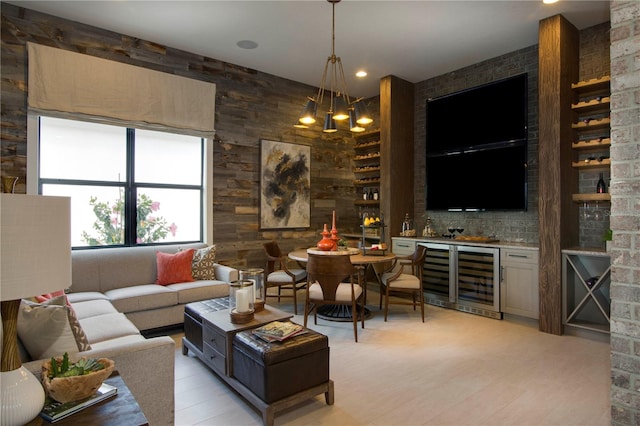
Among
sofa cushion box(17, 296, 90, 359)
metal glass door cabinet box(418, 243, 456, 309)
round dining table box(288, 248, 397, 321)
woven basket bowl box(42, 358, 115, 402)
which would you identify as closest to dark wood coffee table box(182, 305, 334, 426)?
sofa cushion box(17, 296, 90, 359)

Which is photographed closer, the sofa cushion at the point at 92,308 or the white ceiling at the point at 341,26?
the sofa cushion at the point at 92,308

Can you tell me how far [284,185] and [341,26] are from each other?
7.86 feet

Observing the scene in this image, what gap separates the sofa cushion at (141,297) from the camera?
3.46m

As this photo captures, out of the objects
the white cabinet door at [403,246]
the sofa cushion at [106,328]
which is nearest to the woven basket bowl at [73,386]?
the sofa cushion at [106,328]

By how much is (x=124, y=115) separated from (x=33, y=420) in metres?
3.65

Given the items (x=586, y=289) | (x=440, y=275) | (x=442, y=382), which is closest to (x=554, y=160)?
(x=586, y=289)

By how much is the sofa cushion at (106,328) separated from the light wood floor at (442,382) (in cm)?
54

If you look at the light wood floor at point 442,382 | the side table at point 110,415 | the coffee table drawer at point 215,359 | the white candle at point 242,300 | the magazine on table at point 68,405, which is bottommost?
the light wood floor at point 442,382

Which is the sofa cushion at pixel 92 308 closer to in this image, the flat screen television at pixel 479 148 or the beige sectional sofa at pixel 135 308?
the beige sectional sofa at pixel 135 308

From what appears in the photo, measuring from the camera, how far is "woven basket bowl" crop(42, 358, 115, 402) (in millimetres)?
1344

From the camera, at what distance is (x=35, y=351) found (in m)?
1.71

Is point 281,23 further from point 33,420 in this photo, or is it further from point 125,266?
point 33,420

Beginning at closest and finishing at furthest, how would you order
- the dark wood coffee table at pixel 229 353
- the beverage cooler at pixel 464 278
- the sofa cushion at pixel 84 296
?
the dark wood coffee table at pixel 229 353 → the sofa cushion at pixel 84 296 → the beverage cooler at pixel 464 278

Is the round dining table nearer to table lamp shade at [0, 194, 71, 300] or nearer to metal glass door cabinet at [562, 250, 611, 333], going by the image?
metal glass door cabinet at [562, 250, 611, 333]
